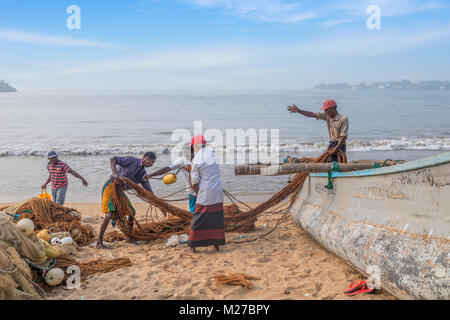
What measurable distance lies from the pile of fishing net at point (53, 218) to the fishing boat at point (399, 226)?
3707 millimetres

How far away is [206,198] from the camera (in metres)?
4.91

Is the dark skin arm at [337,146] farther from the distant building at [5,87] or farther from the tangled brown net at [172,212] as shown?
the distant building at [5,87]

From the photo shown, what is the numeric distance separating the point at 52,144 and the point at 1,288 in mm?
18245

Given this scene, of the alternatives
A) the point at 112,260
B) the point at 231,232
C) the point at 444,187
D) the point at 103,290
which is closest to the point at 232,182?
the point at 231,232

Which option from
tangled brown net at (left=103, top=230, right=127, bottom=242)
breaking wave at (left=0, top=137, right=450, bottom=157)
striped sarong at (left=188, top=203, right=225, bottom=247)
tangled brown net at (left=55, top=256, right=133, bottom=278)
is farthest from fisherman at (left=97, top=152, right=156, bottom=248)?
breaking wave at (left=0, top=137, right=450, bottom=157)

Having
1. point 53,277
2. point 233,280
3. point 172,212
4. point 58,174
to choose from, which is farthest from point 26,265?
point 58,174

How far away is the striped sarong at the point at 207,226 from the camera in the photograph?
196 inches

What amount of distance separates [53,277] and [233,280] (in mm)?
1917

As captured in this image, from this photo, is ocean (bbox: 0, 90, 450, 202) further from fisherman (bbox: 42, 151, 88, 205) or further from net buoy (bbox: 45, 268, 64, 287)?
net buoy (bbox: 45, 268, 64, 287)

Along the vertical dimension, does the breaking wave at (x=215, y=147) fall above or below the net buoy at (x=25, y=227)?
below

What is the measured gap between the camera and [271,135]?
23.5 meters

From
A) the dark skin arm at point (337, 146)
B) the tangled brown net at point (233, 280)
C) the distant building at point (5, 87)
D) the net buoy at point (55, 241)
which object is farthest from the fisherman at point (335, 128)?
the distant building at point (5, 87)

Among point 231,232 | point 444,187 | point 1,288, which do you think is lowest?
point 231,232

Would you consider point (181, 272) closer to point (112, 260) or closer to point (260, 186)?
point (112, 260)
